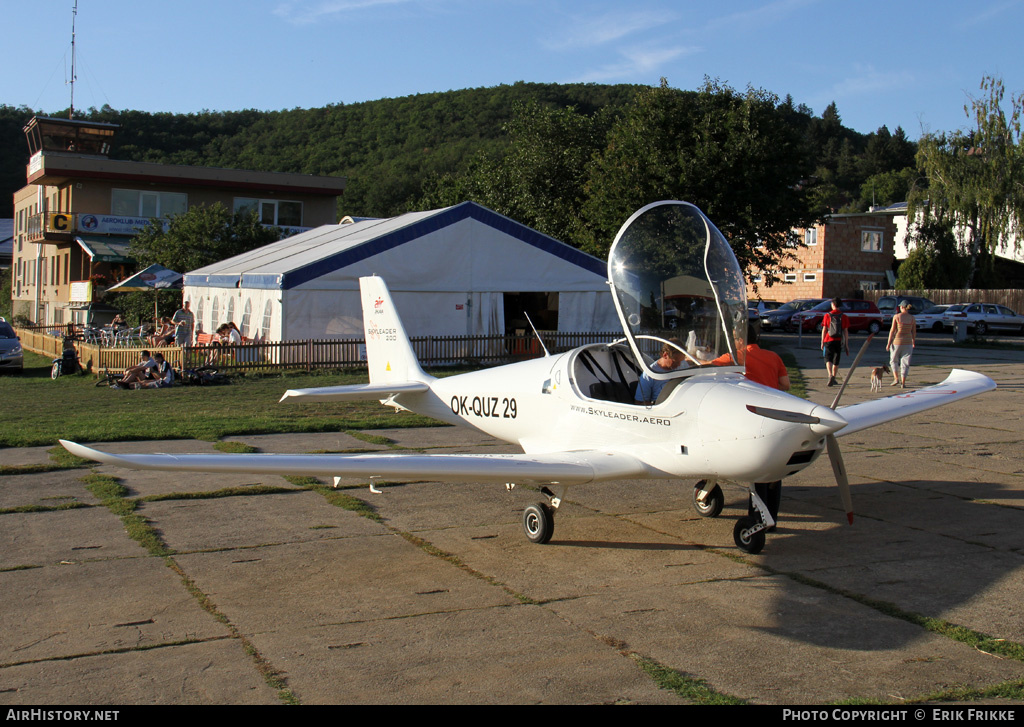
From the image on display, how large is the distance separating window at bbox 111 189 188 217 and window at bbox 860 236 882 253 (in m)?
43.1

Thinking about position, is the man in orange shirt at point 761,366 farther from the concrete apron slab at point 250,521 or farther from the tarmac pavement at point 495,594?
the concrete apron slab at point 250,521

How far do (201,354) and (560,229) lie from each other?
73.3 ft

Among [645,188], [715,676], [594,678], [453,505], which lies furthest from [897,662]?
[645,188]

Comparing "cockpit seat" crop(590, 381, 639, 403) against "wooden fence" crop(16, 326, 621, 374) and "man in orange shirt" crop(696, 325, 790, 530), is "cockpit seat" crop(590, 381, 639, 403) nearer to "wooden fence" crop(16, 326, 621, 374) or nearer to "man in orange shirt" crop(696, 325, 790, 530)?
"man in orange shirt" crop(696, 325, 790, 530)

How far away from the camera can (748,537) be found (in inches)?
267

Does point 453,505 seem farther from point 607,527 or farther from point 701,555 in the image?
point 701,555

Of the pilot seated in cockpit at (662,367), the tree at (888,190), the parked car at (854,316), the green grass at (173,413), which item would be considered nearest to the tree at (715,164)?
the parked car at (854,316)

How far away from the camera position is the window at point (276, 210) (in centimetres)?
4659

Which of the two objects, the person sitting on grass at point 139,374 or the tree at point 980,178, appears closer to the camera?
the person sitting on grass at point 139,374

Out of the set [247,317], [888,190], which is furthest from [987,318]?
[888,190]

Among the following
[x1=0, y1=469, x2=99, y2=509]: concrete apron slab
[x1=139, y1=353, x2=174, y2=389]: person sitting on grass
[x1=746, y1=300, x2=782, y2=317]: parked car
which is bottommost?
[x1=0, y1=469, x2=99, y2=509]: concrete apron slab

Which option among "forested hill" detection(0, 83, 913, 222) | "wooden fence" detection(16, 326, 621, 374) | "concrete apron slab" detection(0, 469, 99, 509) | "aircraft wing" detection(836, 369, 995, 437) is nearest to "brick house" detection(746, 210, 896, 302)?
"forested hill" detection(0, 83, 913, 222)

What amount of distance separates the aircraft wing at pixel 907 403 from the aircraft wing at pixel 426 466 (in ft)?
7.65

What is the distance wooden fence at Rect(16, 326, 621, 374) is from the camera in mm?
20969
